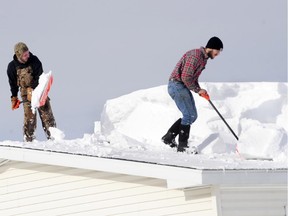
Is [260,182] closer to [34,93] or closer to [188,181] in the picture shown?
[188,181]

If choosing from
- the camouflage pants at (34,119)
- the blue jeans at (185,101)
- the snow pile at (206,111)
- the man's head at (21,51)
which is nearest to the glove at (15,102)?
the camouflage pants at (34,119)

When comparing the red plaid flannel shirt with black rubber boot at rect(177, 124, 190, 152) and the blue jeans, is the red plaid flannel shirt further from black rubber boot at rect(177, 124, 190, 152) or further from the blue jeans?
black rubber boot at rect(177, 124, 190, 152)

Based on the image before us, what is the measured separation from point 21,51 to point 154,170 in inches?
187

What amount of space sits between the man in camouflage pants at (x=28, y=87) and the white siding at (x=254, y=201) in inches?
193

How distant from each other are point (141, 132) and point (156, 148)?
7958 mm

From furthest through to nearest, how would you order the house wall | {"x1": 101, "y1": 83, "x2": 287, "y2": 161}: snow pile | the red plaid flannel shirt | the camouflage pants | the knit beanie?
{"x1": 101, "y1": 83, "x2": 287, "y2": 161}: snow pile
the camouflage pants
the knit beanie
the red plaid flannel shirt
the house wall

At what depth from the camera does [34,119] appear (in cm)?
1808

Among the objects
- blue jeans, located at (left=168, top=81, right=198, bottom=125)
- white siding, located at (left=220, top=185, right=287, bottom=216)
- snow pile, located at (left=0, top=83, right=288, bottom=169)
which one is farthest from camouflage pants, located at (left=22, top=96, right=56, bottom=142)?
white siding, located at (left=220, top=185, right=287, bottom=216)

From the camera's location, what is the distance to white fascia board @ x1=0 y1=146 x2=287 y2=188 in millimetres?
13281

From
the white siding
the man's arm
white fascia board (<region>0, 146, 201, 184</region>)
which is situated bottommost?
the white siding

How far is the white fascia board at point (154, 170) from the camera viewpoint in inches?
523

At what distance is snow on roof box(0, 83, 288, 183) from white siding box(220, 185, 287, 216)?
334 mm

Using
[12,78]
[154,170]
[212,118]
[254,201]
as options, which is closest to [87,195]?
[154,170]

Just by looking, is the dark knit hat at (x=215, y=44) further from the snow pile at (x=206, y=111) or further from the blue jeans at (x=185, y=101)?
the snow pile at (x=206, y=111)
